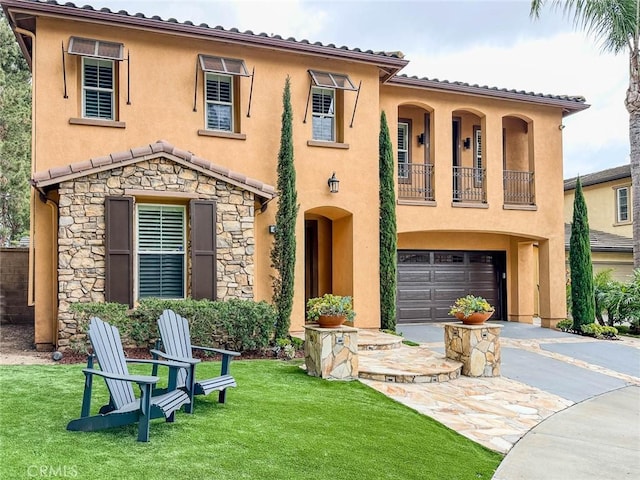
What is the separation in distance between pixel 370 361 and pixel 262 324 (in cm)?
218

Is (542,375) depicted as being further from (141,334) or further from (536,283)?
(536,283)

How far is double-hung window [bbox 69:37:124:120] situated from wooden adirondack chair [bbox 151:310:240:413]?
6.54 m

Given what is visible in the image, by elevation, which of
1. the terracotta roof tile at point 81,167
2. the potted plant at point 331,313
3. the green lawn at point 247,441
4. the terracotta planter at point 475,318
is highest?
the terracotta roof tile at point 81,167

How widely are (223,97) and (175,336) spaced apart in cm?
750

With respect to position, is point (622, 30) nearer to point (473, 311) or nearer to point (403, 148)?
point (403, 148)

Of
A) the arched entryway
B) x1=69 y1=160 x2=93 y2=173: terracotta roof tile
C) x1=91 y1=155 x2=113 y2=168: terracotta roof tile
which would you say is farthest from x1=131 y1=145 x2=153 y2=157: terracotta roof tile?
the arched entryway

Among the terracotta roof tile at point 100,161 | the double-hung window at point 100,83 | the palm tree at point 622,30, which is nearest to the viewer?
the terracotta roof tile at point 100,161

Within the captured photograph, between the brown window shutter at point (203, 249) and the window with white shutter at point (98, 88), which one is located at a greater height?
the window with white shutter at point (98, 88)

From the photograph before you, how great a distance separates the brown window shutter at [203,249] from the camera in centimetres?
1040

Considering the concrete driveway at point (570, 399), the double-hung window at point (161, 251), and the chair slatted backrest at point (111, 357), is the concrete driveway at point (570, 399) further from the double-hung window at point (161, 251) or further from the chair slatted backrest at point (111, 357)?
the double-hung window at point (161, 251)

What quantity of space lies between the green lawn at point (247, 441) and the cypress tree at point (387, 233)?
593 cm

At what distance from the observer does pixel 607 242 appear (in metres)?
21.4

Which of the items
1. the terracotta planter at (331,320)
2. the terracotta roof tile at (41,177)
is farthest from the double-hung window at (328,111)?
the terracotta roof tile at (41,177)

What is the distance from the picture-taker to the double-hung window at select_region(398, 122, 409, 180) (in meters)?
15.9
